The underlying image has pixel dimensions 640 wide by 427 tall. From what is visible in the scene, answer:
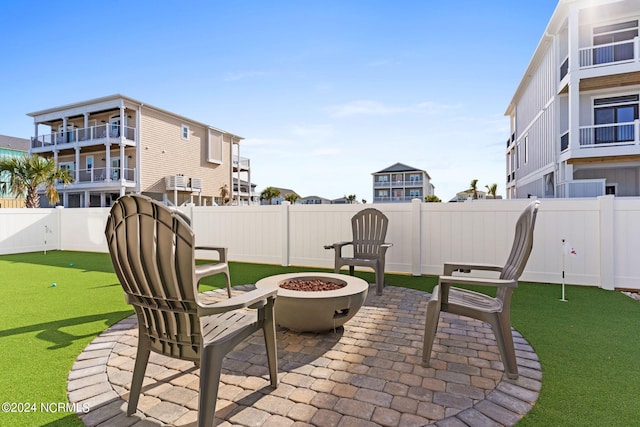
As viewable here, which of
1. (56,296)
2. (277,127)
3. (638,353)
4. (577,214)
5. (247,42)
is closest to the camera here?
(638,353)

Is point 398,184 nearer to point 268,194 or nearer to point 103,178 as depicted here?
point 268,194

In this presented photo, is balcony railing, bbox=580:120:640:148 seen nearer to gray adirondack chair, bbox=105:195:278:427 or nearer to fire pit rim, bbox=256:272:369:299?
fire pit rim, bbox=256:272:369:299

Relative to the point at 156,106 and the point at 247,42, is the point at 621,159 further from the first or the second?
the point at 156,106

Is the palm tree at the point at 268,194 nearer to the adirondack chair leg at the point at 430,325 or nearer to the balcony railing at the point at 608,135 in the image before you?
the balcony railing at the point at 608,135

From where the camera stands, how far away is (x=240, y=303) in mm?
1704

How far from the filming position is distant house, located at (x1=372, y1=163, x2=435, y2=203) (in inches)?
1758

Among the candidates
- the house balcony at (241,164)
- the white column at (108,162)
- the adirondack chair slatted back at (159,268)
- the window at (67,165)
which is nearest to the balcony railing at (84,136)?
the white column at (108,162)

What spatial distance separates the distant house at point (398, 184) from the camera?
1758 inches

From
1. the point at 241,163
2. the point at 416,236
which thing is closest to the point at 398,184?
the point at 241,163

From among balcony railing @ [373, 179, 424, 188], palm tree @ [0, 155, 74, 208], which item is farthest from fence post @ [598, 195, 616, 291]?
balcony railing @ [373, 179, 424, 188]

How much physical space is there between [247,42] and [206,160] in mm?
14385

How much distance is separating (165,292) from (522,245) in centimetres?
255

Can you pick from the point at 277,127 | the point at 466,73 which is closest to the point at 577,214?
the point at 466,73

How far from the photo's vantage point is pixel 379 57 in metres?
8.14
